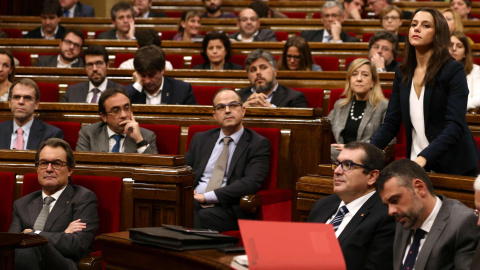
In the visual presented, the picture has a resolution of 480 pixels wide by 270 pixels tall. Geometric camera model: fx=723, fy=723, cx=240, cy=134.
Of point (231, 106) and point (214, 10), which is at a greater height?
point (214, 10)

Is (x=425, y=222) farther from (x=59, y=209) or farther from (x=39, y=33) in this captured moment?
(x=39, y=33)

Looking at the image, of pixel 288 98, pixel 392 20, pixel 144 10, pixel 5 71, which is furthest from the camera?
pixel 144 10

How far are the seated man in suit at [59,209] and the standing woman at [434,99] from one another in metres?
0.93

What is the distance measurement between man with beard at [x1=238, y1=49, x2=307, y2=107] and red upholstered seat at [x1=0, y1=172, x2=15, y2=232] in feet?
3.41

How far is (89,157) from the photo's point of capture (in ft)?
7.34

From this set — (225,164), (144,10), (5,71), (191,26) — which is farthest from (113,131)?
(144,10)

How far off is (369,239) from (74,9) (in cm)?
424

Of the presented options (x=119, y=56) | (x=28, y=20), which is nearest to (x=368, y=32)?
(x=119, y=56)

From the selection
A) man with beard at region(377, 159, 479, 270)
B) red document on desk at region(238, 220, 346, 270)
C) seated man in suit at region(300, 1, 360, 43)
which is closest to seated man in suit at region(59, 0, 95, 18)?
seated man in suit at region(300, 1, 360, 43)

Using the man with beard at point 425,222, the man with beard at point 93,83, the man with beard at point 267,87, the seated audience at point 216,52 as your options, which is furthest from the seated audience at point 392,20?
the man with beard at point 425,222

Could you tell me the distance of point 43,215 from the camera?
2.13 metres

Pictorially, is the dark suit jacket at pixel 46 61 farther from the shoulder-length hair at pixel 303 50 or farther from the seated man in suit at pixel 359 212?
the seated man in suit at pixel 359 212

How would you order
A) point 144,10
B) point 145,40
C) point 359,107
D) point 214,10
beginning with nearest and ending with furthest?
point 359,107
point 145,40
point 214,10
point 144,10

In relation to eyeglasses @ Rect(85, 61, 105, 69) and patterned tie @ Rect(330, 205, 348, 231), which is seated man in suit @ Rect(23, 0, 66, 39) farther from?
patterned tie @ Rect(330, 205, 348, 231)
